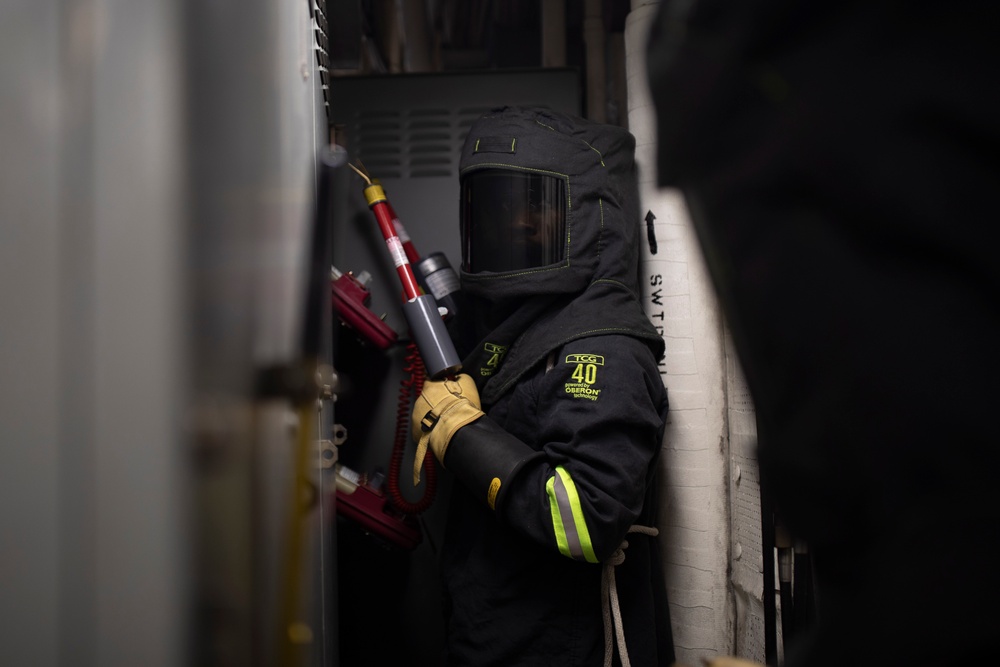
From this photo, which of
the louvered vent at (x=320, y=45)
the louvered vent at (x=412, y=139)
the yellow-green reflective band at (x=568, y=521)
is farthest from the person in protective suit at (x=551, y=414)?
the louvered vent at (x=320, y=45)

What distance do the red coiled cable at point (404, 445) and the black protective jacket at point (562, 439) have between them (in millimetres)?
99

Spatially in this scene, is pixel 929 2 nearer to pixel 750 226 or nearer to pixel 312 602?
pixel 750 226

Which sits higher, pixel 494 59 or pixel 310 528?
pixel 494 59

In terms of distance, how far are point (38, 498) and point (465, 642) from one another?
136cm

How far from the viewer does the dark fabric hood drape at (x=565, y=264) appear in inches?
64.7

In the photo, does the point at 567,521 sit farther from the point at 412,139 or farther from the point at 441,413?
the point at 412,139

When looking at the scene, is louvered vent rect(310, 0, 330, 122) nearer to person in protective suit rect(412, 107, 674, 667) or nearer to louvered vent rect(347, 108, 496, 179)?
person in protective suit rect(412, 107, 674, 667)

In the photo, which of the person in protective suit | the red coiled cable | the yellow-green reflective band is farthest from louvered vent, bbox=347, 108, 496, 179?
the yellow-green reflective band

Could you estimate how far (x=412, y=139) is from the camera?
216 centimetres

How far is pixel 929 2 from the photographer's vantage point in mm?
412

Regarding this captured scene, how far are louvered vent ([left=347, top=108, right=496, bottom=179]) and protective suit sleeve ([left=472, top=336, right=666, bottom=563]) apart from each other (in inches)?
34.8

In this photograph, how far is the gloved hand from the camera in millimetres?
1617

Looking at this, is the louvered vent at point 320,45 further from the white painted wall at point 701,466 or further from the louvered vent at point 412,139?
the white painted wall at point 701,466

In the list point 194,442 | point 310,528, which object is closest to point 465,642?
point 310,528
